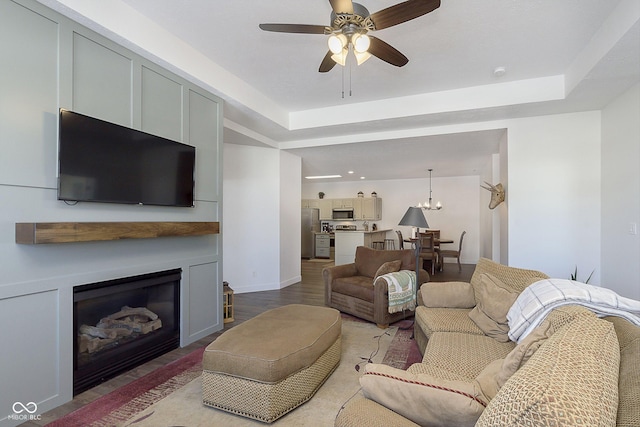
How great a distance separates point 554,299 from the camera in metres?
1.67

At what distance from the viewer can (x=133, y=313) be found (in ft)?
8.93

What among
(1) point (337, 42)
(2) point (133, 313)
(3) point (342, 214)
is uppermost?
(1) point (337, 42)

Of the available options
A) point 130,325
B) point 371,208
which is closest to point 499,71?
point 130,325

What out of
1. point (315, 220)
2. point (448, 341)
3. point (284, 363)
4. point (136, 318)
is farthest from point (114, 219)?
point (315, 220)

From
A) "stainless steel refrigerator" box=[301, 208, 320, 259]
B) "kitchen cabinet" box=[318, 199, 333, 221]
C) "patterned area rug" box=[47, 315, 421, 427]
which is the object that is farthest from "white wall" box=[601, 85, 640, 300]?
"kitchen cabinet" box=[318, 199, 333, 221]

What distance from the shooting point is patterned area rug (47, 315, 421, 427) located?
1.95 m

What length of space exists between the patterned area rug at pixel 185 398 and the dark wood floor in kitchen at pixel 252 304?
0.09 meters

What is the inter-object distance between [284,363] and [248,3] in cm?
257

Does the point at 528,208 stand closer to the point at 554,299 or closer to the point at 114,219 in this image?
the point at 554,299

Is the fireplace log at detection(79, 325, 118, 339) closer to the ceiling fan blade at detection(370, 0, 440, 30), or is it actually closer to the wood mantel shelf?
the wood mantel shelf

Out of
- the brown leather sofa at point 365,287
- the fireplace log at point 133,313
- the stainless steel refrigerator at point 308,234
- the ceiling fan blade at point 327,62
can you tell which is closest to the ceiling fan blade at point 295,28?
the ceiling fan blade at point 327,62

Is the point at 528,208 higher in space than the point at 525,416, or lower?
higher

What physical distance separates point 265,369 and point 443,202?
840 cm

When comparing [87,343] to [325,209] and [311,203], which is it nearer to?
[325,209]
